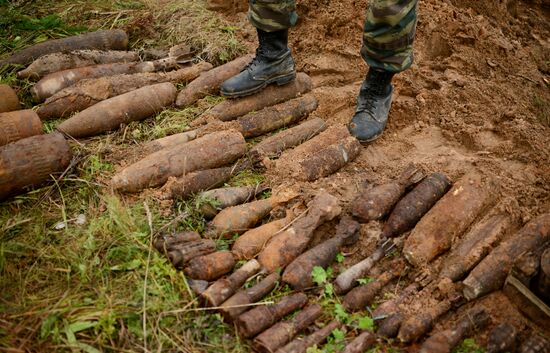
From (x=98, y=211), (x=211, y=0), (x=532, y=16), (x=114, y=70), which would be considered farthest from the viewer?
(x=211, y=0)

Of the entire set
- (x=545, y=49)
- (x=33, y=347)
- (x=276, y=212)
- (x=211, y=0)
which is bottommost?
(x=33, y=347)

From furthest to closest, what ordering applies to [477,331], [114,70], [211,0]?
[211,0] < [114,70] < [477,331]

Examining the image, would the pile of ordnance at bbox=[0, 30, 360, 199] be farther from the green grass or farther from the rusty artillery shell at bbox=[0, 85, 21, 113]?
the green grass

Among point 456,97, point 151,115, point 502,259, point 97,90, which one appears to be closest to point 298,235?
point 502,259

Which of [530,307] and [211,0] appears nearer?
[530,307]

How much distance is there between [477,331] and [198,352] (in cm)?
135

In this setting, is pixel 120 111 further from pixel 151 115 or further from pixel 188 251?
pixel 188 251

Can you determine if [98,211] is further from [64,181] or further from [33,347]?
[33,347]

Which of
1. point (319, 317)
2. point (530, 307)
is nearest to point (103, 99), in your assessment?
point (319, 317)

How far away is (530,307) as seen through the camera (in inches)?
96.3

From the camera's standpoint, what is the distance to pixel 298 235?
2793 millimetres

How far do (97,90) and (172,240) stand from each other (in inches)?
59.8

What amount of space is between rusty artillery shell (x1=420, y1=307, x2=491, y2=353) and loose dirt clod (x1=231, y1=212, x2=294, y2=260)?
0.97 m

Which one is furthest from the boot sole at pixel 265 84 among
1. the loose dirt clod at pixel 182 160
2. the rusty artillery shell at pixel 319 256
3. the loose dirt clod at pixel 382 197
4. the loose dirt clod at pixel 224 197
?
the rusty artillery shell at pixel 319 256
